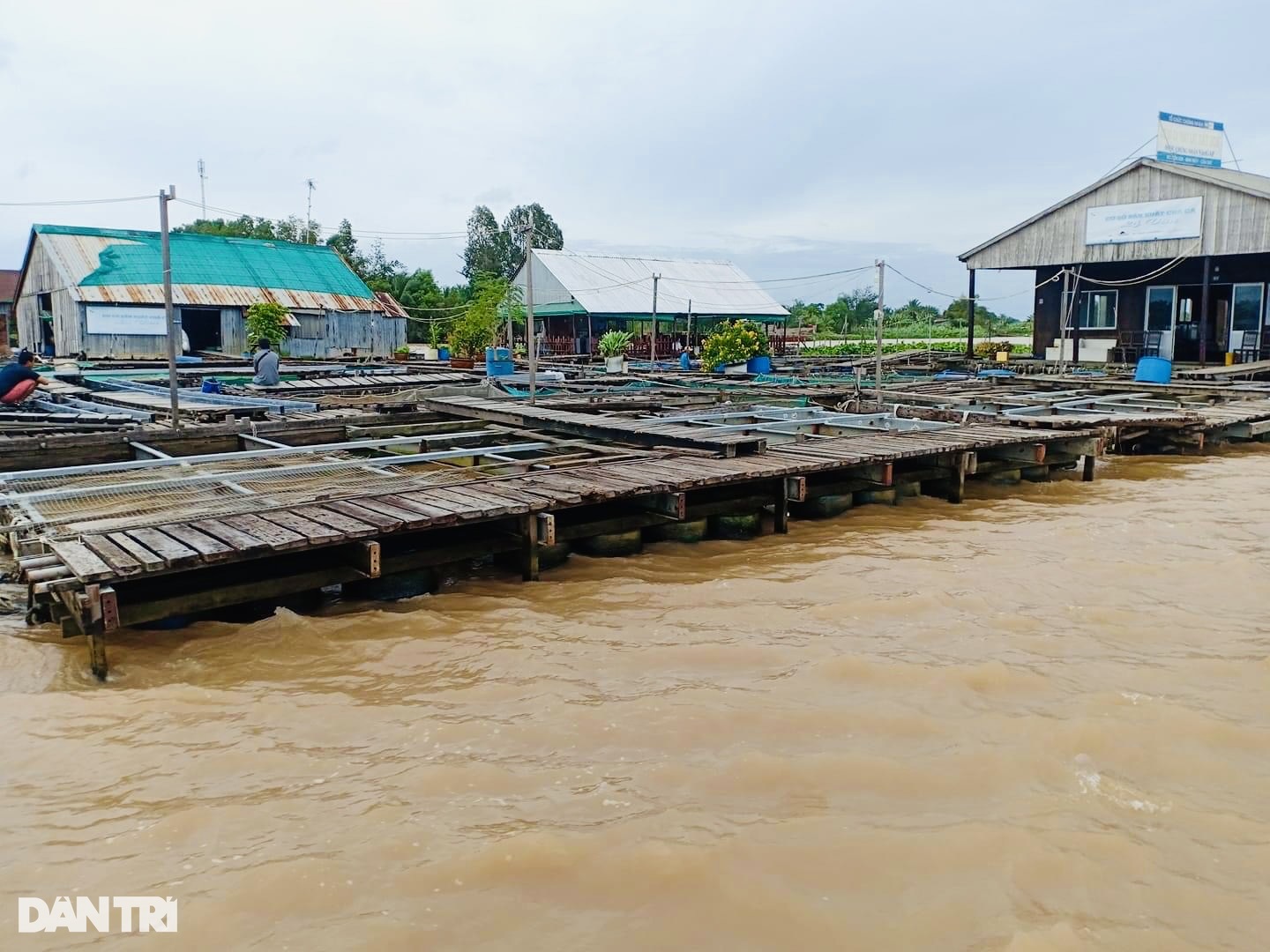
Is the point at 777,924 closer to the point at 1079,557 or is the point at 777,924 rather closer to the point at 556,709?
the point at 556,709

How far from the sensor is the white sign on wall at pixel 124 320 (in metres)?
28.7

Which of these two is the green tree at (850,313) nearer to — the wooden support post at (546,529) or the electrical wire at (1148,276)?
the electrical wire at (1148,276)

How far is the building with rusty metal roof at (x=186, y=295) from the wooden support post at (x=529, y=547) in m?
26.2

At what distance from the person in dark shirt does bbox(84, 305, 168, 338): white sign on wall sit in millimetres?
16727

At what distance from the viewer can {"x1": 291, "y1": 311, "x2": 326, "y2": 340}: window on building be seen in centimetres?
3209

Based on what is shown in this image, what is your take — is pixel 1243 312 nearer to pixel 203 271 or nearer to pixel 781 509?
pixel 781 509

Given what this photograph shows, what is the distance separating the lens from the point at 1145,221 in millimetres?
23875

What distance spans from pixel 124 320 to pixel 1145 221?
29.6 m

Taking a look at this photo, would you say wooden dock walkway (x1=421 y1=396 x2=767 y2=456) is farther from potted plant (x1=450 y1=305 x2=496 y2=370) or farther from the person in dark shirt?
potted plant (x1=450 y1=305 x2=496 y2=370)

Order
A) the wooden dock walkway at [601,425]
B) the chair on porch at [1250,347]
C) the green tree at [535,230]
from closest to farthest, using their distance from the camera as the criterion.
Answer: the wooden dock walkway at [601,425], the chair on porch at [1250,347], the green tree at [535,230]

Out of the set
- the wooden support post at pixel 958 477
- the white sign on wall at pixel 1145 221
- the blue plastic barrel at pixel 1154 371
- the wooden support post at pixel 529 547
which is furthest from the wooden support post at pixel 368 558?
the white sign on wall at pixel 1145 221

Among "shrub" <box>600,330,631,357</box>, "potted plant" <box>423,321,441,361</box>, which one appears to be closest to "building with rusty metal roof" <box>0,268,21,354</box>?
"potted plant" <box>423,321,441,361</box>

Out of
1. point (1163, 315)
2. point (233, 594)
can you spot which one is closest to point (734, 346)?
point (1163, 315)

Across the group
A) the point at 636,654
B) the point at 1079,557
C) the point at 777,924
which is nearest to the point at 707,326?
the point at 1079,557
